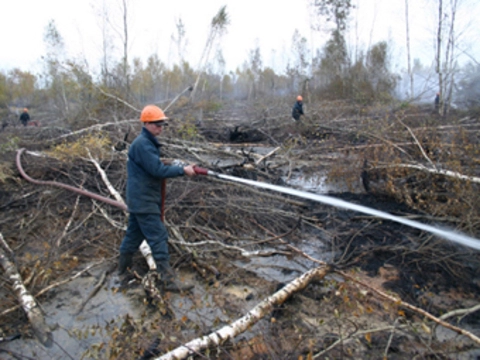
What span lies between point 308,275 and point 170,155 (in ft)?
17.1

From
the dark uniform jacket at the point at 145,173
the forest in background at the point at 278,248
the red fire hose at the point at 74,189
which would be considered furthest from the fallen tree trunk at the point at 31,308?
the red fire hose at the point at 74,189

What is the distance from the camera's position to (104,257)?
4.58 metres

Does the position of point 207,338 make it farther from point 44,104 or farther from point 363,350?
point 44,104

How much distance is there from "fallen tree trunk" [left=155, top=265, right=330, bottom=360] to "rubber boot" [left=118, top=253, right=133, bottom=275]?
168 centimetres

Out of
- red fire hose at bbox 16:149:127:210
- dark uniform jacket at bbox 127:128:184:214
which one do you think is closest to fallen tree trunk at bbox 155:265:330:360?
dark uniform jacket at bbox 127:128:184:214

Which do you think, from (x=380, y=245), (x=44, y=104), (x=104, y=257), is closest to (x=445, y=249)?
(x=380, y=245)

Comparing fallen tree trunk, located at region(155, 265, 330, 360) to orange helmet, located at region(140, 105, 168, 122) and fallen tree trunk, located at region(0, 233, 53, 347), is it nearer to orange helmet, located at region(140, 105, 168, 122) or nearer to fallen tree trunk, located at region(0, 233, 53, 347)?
fallen tree trunk, located at region(0, 233, 53, 347)

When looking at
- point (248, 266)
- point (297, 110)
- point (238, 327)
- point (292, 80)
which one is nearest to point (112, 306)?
point (238, 327)

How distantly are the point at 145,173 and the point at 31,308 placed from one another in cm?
158

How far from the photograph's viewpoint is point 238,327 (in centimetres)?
281

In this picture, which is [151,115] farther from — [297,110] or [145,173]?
[297,110]

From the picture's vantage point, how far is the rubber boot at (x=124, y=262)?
13.1 feet

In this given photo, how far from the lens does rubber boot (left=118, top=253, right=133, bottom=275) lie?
3986 millimetres

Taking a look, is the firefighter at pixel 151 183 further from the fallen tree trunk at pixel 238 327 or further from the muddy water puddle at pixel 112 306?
the fallen tree trunk at pixel 238 327
